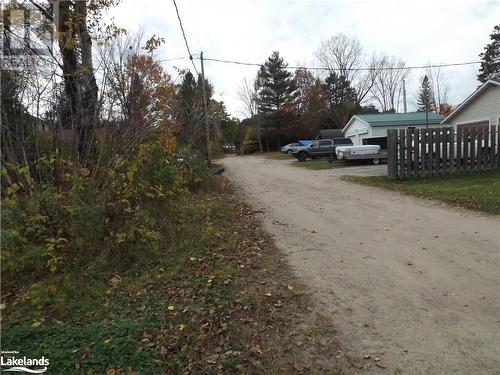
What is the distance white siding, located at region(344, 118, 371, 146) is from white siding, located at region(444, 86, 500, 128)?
477 inches

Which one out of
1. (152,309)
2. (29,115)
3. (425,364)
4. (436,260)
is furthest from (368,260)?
(29,115)

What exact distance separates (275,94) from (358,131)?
88.3ft

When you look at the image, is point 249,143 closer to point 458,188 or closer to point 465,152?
point 465,152

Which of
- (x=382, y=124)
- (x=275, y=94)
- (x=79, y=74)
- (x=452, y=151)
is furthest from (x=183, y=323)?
(x=275, y=94)

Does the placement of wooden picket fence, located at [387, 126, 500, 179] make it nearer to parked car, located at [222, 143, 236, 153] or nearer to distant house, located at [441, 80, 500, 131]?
distant house, located at [441, 80, 500, 131]

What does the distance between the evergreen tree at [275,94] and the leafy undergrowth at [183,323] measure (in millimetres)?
57013

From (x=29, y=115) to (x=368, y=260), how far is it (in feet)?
16.7

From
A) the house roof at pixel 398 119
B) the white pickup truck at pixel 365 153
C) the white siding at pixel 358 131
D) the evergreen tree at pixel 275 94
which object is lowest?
the white pickup truck at pixel 365 153

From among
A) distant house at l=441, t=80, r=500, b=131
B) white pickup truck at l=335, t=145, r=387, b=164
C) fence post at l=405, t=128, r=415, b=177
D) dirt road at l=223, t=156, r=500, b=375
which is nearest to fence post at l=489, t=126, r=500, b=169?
fence post at l=405, t=128, r=415, b=177

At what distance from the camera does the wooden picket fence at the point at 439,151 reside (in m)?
13.8

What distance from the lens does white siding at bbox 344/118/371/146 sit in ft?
112

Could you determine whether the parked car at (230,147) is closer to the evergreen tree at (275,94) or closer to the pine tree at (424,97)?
A: the evergreen tree at (275,94)

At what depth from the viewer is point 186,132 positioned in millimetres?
16281

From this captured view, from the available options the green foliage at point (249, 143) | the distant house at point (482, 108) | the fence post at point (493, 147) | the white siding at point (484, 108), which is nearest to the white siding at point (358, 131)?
the distant house at point (482, 108)
